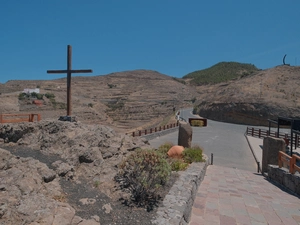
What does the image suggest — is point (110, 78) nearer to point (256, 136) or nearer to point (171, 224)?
point (256, 136)

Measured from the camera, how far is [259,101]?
1544 inches

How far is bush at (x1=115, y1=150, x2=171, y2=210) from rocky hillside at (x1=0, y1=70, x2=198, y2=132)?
15.3m

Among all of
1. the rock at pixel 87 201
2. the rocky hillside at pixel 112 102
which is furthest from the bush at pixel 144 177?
the rocky hillside at pixel 112 102

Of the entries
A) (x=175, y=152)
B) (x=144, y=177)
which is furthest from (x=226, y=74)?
(x=144, y=177)

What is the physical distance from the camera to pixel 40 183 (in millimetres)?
3822

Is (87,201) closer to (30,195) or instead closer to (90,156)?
(30,195)

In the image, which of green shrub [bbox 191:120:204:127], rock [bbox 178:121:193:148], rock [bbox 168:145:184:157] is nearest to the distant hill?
green shrub [bbox 191:120:204:127]

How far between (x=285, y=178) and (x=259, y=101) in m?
34.4

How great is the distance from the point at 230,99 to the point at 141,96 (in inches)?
1192

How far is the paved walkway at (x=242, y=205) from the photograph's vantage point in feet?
15.9

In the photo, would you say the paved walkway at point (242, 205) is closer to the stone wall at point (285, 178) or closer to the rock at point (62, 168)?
the stone wall at point (285, 178)

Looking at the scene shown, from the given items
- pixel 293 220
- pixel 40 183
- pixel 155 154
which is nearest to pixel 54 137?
pixel 40 183

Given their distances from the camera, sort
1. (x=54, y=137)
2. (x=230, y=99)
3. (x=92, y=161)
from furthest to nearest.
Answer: (x=230, y=99)
(x=54, y=137)
(x=92, y=161)

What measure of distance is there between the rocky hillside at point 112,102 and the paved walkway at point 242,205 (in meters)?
15.1
